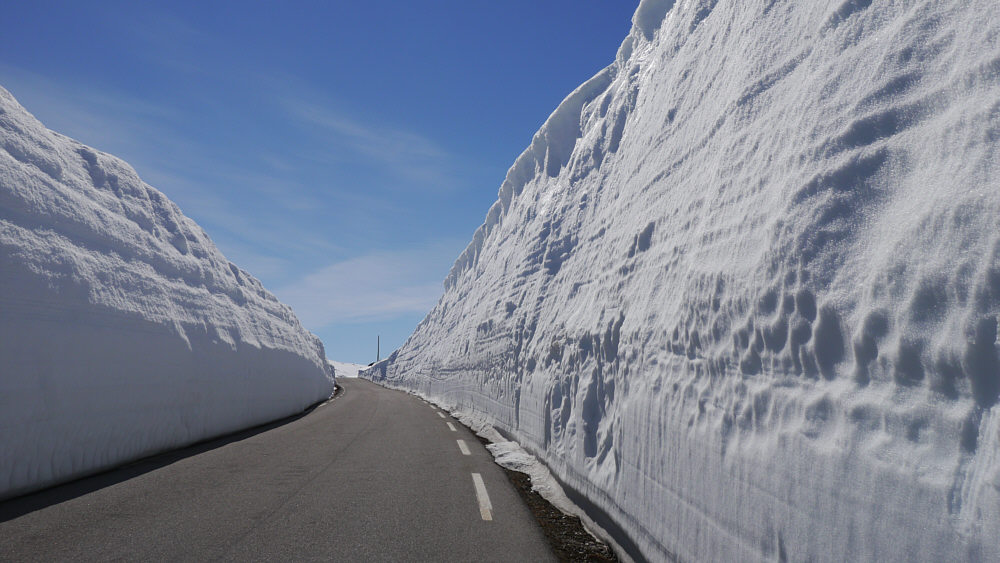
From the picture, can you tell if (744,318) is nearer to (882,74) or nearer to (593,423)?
(882,74)

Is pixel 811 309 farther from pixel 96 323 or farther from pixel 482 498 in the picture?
pixel 96 323

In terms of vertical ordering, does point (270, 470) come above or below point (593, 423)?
below

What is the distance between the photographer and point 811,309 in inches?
110

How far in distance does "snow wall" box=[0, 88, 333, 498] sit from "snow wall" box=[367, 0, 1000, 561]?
18.7 feet

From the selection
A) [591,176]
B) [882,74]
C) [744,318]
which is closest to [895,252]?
[744,318]

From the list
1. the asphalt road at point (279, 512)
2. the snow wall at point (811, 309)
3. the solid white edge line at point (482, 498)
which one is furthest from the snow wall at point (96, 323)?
the snow wall at point (811, 309)

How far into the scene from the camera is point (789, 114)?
12.6 ft

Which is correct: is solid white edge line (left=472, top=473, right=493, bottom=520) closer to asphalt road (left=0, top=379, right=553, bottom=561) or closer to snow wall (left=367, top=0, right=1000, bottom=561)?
asphalt road (left=0, top=379, right=553, bottom=561)

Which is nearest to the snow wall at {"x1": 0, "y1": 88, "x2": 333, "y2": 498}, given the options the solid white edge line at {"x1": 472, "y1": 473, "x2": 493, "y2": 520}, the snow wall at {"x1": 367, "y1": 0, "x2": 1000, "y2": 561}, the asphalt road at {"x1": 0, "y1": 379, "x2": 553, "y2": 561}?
the asphalt road at {"x1": 0, "y1": 379, "x2": 553, "y2": 561}

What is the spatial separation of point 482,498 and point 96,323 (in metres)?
5.71

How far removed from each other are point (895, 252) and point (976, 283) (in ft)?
1.38

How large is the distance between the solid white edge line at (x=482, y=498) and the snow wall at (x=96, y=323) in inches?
179

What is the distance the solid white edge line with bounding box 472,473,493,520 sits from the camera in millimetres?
4906

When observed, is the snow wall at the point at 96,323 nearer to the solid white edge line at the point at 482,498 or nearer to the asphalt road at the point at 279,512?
the asphalt road at the point at 279,512
